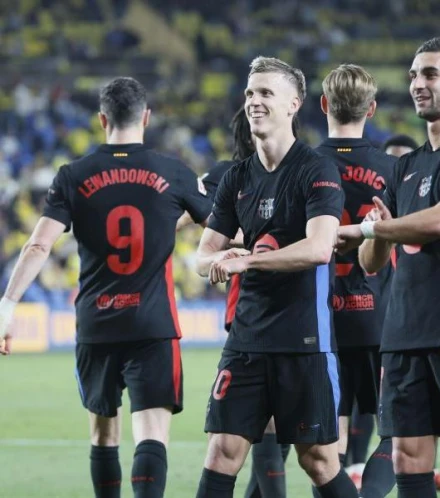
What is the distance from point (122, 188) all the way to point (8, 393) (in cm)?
814

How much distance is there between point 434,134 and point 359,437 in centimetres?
310

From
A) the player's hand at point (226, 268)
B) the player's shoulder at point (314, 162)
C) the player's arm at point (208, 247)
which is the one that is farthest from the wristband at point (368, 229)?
the player's arm at point (208, 247)

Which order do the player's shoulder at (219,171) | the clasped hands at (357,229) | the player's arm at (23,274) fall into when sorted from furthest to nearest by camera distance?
the player's shoulder at (219,171) → the player's arm at (23,274) → the clasped hands at (357,229)

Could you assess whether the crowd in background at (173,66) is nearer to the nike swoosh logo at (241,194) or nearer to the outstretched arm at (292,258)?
the nike swoosh logo at (241,194)

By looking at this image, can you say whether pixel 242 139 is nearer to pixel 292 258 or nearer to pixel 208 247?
pixel 208 247

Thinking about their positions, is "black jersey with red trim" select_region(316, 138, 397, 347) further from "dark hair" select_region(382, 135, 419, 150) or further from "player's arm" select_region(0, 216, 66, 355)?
"dark hair" select_region(382, 135, 419, 150)

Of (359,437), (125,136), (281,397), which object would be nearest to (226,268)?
(281,397)

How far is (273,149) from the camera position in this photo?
5219 millimetres

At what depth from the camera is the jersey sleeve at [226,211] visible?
538cm

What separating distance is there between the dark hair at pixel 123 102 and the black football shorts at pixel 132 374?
1.13m

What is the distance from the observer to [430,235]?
4754 mm

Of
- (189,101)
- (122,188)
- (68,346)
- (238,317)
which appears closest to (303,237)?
(238,317)

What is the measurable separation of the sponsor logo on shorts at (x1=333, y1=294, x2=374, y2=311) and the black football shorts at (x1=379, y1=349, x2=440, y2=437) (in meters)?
1.33

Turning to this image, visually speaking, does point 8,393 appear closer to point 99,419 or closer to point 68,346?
point 68,346
